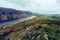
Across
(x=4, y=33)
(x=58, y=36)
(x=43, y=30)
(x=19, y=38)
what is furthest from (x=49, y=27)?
(x=4, y=33)

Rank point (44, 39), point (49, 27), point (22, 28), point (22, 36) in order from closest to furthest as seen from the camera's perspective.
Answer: point (44, 39), point (22, 36), point (49, 27), point (22, 28)

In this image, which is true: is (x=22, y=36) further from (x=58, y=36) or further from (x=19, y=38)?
(x=58, y=36)

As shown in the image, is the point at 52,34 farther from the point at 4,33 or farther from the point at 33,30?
the point at 4,33

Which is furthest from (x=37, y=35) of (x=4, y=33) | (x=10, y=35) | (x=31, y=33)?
(x=4, y=33)

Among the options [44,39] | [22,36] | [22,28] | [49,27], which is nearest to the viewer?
[44,39]

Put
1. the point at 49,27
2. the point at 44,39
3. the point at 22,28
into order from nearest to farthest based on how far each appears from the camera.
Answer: the point at 44,39 < the point at 49,27 < the point at 22,28

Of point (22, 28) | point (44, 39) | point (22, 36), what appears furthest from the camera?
point (22, 28)

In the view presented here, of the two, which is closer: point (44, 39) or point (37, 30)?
point (44, 39)

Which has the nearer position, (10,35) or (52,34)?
(52,34)

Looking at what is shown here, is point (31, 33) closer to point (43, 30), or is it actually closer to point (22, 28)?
point (43, 30)
